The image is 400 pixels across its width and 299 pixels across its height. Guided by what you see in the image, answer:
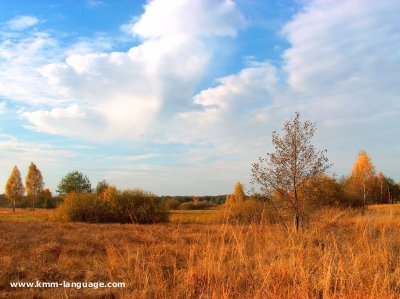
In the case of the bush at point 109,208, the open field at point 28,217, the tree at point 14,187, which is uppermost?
the tree at point 14,187

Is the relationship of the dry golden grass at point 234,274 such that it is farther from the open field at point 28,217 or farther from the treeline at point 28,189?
the treeline at point 28,189

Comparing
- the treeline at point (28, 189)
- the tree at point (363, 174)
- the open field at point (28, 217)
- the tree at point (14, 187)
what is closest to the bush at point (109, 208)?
the open field at point (28, 217)

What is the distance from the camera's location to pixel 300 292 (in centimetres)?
452

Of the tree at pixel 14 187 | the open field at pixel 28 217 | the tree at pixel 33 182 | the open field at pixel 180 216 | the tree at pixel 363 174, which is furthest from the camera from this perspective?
the tree at pixel 33 182

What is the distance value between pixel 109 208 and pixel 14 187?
144ft

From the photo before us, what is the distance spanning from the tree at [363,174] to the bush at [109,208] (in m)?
19.9

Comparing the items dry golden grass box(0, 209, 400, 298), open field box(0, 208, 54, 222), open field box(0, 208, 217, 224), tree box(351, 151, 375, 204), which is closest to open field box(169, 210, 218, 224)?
open field box(0, 208, 217, 224)

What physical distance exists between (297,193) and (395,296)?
7267 mm

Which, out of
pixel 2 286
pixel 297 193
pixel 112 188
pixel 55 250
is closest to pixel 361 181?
pixel 112 188

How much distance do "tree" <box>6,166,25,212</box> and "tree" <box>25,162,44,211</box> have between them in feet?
3.92

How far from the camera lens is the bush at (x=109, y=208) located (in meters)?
29.1

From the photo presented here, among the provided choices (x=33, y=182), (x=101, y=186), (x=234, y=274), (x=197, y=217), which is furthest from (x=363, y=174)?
(x=33, y=182)

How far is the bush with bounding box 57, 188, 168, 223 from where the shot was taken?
1147 inches

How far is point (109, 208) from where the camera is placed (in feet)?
96.7
